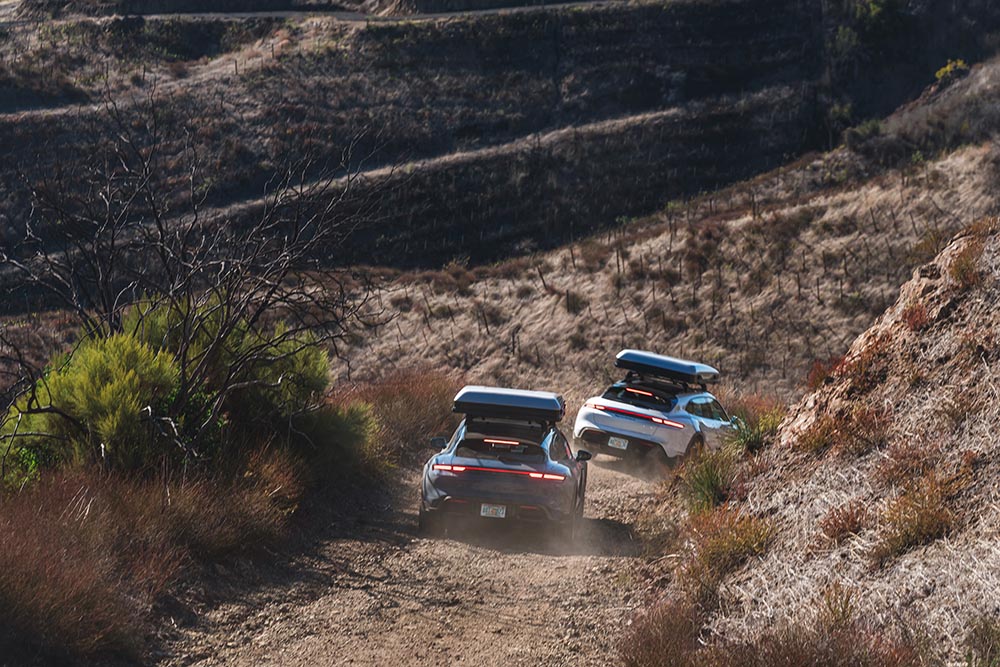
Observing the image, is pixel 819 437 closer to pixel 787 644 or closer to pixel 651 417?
pixel 787 644

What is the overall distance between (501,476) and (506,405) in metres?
1.18

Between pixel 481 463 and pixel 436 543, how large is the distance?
1.05 m

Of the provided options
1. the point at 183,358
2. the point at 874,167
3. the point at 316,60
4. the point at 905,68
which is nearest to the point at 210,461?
the point at 183,358

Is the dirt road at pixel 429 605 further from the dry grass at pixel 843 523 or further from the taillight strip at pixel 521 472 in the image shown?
the dry grass at pixel 843 523

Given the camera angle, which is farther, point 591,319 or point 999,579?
point 591,319

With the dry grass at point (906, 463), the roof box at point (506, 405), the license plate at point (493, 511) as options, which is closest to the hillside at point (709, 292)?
the roof box at point (506, 405)

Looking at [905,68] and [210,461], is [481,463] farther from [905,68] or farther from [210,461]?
[905,68]

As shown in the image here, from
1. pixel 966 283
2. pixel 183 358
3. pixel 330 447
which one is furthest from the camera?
pixel 330 447

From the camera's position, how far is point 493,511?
1198 centimetres

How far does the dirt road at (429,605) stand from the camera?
8320 mm

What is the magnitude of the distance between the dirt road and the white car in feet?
14.7

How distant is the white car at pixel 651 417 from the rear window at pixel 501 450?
5341 mm

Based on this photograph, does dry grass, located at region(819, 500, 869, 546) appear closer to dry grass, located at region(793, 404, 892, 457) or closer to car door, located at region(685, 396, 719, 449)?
dry grass, located at region(793, 404, 892, 457)

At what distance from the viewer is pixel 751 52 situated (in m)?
63.2
